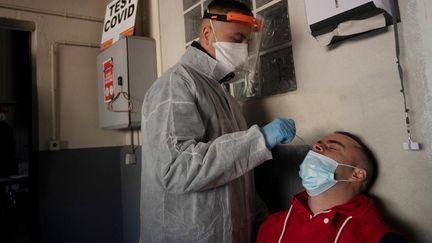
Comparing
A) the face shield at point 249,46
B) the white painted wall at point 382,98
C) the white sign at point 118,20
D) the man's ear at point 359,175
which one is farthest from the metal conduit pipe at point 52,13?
the man's ear at point 359,175

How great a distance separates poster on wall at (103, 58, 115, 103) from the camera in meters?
2.22

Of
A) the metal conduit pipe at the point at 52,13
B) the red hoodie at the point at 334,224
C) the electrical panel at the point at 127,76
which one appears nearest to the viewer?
the red hoodie at the point at 334,224

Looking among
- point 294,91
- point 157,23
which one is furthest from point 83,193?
point 294,91

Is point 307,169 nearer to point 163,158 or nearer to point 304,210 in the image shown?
point 304,210

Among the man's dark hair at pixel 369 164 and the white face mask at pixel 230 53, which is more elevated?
the white face mask at pixel 230 53

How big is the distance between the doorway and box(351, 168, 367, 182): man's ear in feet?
7.61

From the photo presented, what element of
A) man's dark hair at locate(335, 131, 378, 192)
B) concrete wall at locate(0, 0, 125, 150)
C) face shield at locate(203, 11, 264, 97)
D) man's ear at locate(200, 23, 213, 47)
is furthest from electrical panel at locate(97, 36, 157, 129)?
man's dark hair at locate(335, 131, 378, 192)

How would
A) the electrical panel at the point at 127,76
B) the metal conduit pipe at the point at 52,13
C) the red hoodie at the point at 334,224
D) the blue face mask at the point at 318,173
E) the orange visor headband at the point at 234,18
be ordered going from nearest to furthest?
the red hoodie at the point at 334,224, the blue face mask at the point at 318,173, the orange visor headband at the point at 234,18, the electrical panel at the point at 127,76, the metal conduit pipe at the point at 52,13

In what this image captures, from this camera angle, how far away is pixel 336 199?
1.00 metres

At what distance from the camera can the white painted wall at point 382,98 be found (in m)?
0.92

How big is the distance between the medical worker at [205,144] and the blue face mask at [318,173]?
131mm

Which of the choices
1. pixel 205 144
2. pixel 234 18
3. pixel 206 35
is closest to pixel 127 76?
pixel 206 35

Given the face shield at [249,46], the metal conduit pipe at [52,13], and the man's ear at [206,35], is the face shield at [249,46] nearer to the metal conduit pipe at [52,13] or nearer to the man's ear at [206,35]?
the man's ear at [206,35]

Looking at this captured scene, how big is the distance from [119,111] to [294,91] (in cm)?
131
